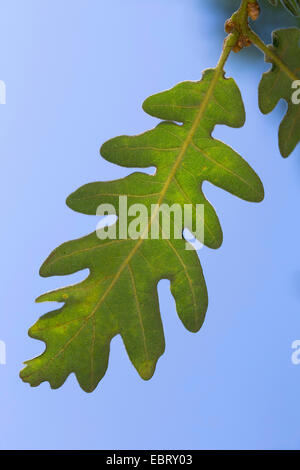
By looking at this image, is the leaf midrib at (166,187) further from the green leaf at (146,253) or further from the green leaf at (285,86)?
the green leaf at (285,86)

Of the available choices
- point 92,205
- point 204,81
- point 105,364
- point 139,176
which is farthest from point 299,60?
point 105,364

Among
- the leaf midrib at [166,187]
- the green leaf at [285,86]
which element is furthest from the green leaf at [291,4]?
the leaf midrib at [166,187]

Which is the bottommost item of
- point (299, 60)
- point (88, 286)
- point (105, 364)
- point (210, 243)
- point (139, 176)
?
point (105, 364)

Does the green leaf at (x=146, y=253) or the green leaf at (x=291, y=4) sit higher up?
the green leaf at (x=291, y=4)

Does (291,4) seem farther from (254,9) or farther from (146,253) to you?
(146,253)

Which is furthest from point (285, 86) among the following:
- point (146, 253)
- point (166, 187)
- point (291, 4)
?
point (146, 253)

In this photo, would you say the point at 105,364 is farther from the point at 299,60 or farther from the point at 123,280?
the point at 299,60
